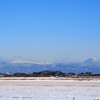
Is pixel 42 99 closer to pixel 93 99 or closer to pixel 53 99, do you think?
pixel 53 99

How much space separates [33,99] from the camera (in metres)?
28.1

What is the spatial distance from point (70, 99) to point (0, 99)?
612cm

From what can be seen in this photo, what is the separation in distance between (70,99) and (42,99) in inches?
97.7

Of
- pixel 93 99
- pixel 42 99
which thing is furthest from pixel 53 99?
pixel 93 99

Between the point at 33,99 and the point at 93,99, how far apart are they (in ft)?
17.1

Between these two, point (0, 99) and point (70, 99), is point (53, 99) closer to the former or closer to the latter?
point (70, 99)

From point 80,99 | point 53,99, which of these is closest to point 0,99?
point 53,99

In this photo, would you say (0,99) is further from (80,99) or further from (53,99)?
(80,99)

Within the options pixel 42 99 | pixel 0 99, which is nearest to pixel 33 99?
pixel 42 99

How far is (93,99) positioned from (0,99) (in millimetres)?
8091

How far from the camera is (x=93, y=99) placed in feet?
90.3

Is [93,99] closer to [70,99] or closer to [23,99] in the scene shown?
[70,99]

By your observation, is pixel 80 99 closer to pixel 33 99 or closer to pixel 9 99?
pixel 33 99

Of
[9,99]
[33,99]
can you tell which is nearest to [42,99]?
[33,99]
